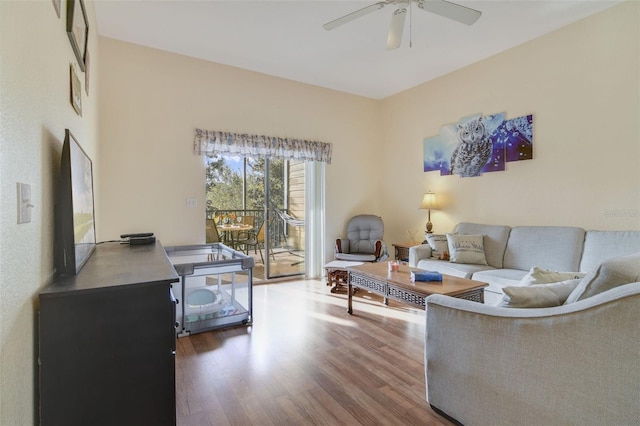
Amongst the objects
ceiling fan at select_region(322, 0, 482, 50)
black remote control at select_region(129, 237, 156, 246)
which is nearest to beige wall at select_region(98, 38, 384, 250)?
black remote control at select_region(129, 237, 156, 246)

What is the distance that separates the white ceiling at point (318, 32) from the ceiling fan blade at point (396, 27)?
40 cm

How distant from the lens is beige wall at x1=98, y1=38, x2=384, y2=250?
12.0ft

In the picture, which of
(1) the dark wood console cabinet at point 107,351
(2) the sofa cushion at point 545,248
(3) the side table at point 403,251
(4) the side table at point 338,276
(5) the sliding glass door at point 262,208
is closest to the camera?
(1) the dark wood console cabinet at point 107,351

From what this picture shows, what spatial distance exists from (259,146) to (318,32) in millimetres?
1677

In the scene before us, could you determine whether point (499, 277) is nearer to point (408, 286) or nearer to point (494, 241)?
point (494, 241)

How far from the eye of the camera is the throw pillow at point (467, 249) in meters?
3.75

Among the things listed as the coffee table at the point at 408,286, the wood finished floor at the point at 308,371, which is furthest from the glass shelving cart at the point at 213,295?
the coffee table at the point at 408,286

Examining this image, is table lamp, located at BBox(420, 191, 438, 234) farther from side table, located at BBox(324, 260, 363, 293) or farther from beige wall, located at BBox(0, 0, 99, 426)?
beige wall, located at BBox(0, 0, 99, 426)

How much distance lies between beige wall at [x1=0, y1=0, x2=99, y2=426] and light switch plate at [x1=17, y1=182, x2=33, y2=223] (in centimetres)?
2

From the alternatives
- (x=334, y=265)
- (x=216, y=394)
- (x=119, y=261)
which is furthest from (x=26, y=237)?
(x=334, y=265)

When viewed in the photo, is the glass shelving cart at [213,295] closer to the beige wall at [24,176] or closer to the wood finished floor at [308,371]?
the wood finished floor at [308,371]

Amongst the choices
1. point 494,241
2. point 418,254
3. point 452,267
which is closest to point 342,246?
point 418,254

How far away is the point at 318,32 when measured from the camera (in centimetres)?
346

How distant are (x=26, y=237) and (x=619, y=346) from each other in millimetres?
2036
